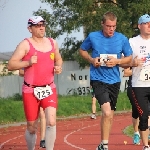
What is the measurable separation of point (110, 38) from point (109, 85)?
73 centimetres

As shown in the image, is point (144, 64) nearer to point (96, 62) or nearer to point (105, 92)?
point (105, 92)

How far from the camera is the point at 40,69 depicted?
969 cm

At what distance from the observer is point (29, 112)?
992 centimetres

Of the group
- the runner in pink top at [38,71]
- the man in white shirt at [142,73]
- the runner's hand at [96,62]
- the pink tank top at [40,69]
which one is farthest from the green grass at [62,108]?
A: the pink tank top at [40,69]

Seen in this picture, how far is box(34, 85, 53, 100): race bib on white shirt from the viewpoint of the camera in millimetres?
9766

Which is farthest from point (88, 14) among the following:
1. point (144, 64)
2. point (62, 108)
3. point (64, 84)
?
point (144, 64)

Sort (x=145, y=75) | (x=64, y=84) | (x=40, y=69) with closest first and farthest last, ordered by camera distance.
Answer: (x=40, y=69)
(x=145, y=75)
(x=64, y=84)

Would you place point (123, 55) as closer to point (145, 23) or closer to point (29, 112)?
point (145, 23)

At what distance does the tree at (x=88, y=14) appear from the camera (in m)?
39.8

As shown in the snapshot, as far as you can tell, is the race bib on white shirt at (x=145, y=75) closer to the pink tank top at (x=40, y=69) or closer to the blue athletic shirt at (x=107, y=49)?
the blue athletic shirt at (x=107, y=49)

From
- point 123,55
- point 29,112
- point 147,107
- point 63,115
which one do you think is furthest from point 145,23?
point 63,115

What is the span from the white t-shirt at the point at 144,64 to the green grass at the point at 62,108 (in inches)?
572

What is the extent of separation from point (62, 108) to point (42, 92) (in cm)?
1919

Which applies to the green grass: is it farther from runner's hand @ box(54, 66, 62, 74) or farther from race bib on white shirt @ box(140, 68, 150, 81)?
runner's hand @ box(54, 66, 62, 74)
